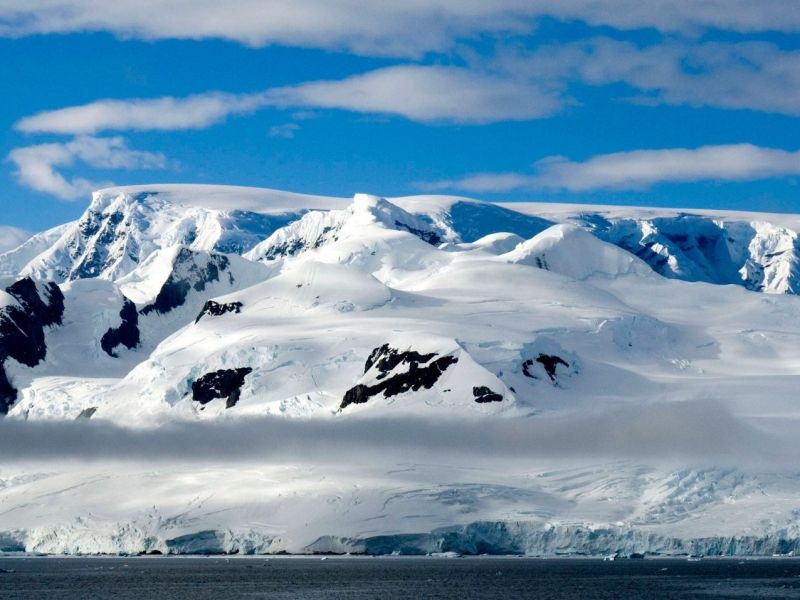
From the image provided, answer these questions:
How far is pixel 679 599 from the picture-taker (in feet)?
650

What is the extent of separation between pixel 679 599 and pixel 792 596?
1368 centimetres

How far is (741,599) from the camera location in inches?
7795

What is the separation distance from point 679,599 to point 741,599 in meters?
7.56

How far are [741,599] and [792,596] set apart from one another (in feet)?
20.1

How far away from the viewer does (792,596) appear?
198 m
